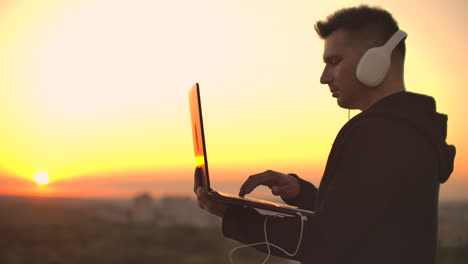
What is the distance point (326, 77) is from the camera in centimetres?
108

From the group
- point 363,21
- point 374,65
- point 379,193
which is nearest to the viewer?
point 379,193

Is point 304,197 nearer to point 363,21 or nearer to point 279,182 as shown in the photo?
point 279,182

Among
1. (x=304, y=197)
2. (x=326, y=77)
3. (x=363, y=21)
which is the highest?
(x=363, y=21)

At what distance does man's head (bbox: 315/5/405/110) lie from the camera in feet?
3.42

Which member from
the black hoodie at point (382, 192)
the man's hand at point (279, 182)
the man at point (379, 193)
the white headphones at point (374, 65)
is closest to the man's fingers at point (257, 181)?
the man's hand at point (279, 182)

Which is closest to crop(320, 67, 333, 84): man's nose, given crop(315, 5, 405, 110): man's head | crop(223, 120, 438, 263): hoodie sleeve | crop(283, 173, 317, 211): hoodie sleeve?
crop(315, 5, 405, 110): man's head

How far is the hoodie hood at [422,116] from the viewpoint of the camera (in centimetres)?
88

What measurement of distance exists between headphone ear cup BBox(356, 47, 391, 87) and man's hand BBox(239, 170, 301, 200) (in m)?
0.34

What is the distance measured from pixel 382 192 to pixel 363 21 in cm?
44

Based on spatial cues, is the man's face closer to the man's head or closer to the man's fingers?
the man's head

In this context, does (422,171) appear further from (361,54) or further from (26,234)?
(26,234)

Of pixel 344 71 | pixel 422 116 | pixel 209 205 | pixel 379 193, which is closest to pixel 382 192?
pixel 379 193

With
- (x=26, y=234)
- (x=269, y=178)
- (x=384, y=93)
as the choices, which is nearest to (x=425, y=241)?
(x=384, y=93)

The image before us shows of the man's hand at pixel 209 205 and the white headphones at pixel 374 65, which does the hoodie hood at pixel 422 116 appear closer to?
the white headphones at pixel 374 65
